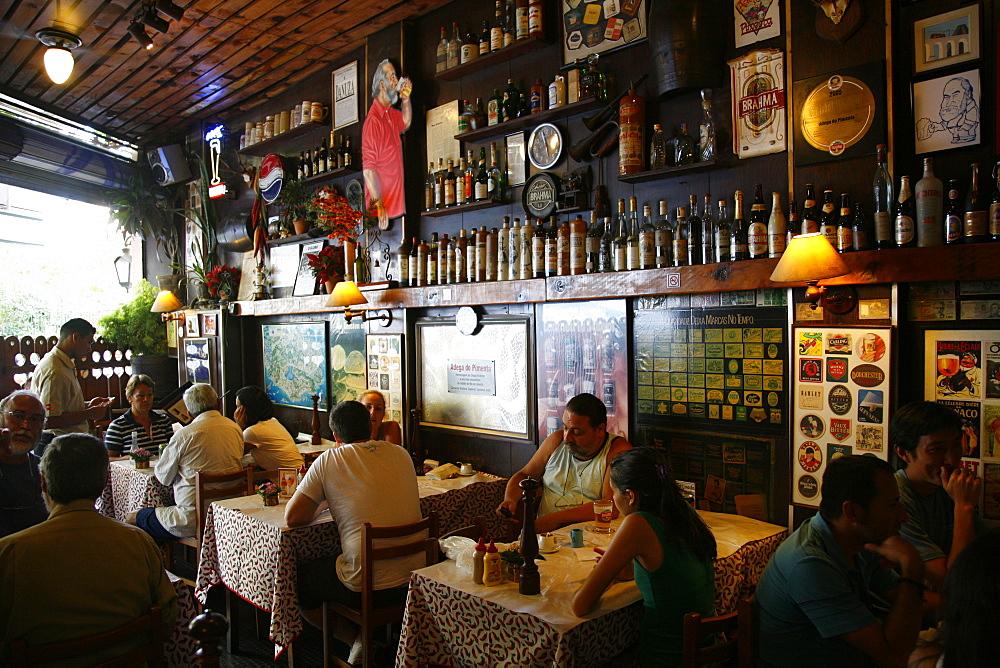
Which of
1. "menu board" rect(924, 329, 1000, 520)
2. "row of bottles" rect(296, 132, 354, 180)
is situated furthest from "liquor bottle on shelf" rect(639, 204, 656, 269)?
"row of bottles" rect(296, 132, 354, 180)

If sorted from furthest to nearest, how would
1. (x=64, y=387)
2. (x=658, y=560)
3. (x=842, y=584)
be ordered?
(x=64, y=387), (x=658, y=560), (x=842, y=584)

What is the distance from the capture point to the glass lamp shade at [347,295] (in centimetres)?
538

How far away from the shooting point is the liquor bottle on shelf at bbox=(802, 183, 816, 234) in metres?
3.27

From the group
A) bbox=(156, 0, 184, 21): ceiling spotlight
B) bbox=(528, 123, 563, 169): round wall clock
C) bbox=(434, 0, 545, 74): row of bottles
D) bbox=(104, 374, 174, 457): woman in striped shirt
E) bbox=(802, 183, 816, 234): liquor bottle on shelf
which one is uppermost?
bbox=(156, 0, 184, 21): ceiling spotlight

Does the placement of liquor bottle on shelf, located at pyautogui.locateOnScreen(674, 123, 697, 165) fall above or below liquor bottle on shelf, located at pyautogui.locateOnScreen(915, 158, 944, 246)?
above

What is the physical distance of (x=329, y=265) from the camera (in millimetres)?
6039

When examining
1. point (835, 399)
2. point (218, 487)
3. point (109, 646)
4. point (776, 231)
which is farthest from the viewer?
point (218, 487)

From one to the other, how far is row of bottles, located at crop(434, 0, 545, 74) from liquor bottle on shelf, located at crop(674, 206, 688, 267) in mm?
1699

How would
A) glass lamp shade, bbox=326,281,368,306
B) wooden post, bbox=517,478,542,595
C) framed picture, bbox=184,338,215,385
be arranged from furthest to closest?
framed picture, bbox=184,338,215,385 → glass lamp shade, bbox=326,281,368,306 → wooden post, bbox=517,478,542,595

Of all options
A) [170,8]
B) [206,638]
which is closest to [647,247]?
[206,638]

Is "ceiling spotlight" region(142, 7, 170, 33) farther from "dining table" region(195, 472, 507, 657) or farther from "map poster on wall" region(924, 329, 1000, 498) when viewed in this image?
"map poster on wall" region(924, 329, 1000, 498)

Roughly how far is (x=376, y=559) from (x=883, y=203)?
2.99 meters

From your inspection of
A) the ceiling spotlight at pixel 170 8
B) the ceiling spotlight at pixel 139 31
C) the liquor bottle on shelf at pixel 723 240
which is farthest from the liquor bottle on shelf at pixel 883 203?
the ceiling spotlight at pixel 139 31

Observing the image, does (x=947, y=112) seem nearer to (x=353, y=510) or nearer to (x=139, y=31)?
(x=353, y=510)
